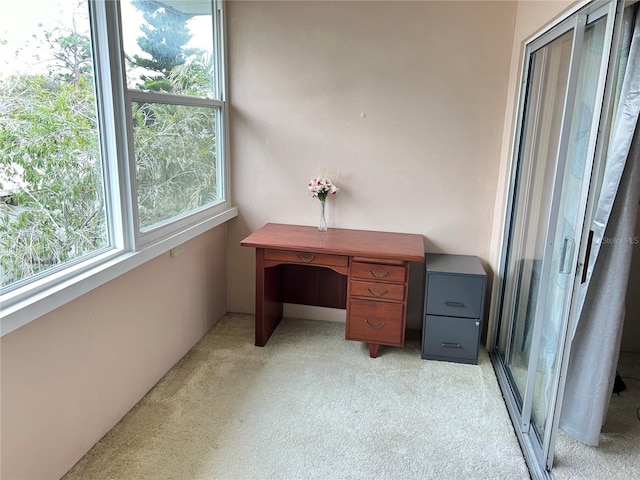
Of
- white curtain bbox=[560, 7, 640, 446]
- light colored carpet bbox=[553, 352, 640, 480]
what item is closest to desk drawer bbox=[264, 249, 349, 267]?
white curtain bbox=[560, 7, 640, 446]

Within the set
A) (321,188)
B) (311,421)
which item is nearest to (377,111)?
(321,188)

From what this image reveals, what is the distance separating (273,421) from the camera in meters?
2.33

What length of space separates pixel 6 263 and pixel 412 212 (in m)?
2.45

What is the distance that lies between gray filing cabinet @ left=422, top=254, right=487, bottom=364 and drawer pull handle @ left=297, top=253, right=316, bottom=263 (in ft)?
2.46

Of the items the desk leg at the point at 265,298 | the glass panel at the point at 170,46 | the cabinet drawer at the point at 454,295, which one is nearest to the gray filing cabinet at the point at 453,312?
the cabinet drawer at the point at 454,295

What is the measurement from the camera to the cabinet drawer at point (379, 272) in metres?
2.83

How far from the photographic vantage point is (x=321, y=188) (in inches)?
124

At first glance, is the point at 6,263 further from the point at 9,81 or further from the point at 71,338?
the point at 9,81

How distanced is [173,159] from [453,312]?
2.00 metres

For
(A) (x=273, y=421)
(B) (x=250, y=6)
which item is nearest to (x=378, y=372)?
(A) (x=273, y=421)

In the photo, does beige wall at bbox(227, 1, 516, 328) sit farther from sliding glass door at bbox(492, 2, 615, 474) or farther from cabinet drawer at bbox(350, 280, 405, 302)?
cabinet drawer at bbox(350, 280, 405, 302)

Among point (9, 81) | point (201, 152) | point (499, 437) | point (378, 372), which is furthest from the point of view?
point (201, 152)

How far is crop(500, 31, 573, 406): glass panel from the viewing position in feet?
7.08

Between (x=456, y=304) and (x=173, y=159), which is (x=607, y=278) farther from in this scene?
(x=173, y=159)
